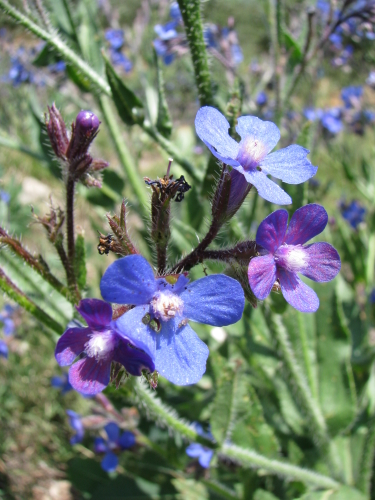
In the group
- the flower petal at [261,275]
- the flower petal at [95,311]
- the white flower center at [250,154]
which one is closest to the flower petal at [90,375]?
the flower petal at [95,311]

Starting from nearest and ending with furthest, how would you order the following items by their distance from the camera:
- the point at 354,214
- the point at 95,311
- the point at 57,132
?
1. the point at 95,311
2. the point at 57,132
3. the point at 354,214

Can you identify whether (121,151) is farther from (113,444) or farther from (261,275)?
(261,275)

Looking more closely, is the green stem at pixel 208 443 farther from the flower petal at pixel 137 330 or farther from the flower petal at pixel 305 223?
the flower petal at pixel 305 223

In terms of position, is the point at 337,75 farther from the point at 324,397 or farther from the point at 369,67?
the point at 324,397

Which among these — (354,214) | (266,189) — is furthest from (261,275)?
(354,214)

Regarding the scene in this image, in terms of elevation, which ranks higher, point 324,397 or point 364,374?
point 324,397

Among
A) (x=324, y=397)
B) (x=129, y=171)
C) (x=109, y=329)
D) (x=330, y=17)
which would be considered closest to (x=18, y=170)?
(x=129, y=171)
